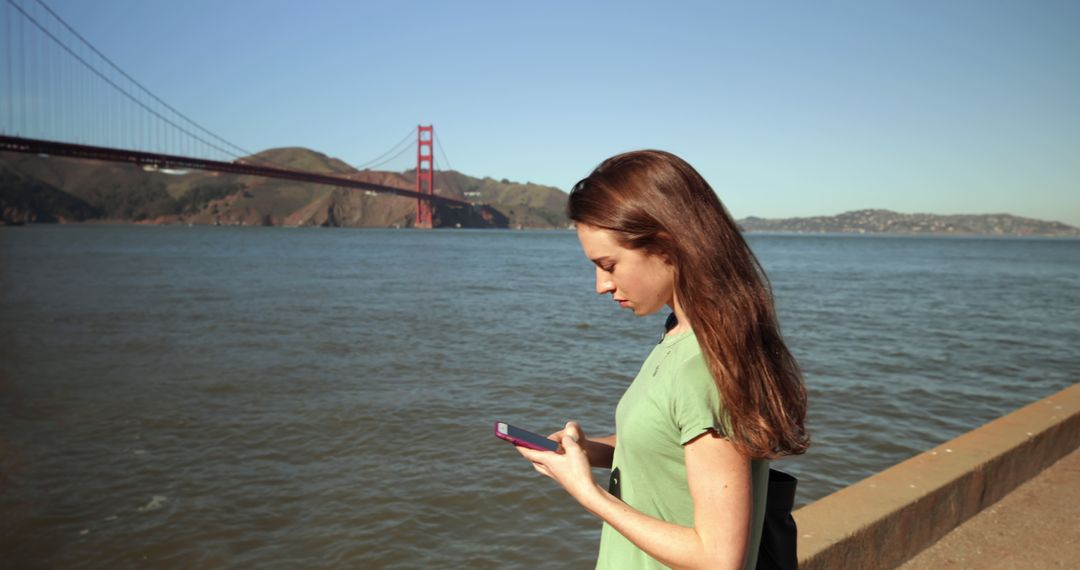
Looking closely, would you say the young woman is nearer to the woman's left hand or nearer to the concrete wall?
the woman's left hand

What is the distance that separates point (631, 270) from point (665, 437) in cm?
26

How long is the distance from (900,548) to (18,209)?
118526mm

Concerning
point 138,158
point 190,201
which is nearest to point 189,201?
point 190,201

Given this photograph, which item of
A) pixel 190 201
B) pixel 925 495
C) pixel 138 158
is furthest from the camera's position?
pixel 190 201

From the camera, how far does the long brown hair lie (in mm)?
1016

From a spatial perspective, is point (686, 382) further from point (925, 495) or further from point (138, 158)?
point (138, 158)

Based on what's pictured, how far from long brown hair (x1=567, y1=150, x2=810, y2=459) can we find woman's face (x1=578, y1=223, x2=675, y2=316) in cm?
1

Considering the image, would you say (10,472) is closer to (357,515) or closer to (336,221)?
(357,515)

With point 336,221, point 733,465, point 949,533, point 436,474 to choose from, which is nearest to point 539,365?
point 436,474

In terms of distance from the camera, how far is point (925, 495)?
2656mm

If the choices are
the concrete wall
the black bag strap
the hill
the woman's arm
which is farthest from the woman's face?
the hill

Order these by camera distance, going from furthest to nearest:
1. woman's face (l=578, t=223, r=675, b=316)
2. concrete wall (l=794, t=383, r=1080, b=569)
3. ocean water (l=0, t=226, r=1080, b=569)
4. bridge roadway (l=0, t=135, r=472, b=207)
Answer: bridge roadway (l=0, t=135, r=472, b=207), ocean water (l=0, t=226, r=1080, b=569), concrete wall (l=794, t=383, r=1080, b=569), woman's face (l=578, t=223, r=675, b=316)

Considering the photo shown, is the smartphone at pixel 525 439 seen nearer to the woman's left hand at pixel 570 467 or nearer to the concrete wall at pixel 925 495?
the woman's left hand at pixel 570 467

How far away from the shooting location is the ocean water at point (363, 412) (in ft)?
13.6
